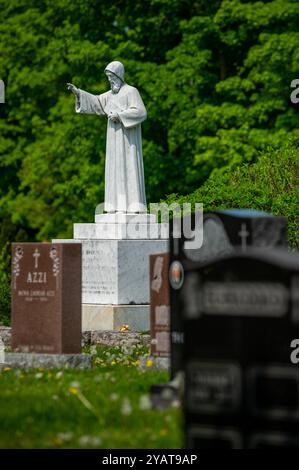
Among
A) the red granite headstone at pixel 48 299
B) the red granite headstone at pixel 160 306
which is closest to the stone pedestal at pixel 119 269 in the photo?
the red granite headstone at pixel 48 299

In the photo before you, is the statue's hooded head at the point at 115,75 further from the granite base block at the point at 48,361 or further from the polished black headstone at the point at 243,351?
the polished black headstone at the point at 243,351

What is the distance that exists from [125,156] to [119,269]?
5.85 ft

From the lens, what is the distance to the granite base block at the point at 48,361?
534 inches

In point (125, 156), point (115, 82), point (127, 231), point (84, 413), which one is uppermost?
point (115, 82)

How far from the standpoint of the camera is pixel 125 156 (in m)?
19.7

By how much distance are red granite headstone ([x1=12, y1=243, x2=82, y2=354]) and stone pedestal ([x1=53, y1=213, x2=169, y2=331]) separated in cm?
493

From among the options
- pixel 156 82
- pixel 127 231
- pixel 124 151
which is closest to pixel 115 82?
pixel 124 151

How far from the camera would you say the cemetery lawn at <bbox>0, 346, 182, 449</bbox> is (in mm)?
9023

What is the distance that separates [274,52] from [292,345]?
21.8 meters

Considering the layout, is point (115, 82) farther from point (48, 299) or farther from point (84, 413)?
point (84, 413)

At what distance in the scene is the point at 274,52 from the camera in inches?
1142

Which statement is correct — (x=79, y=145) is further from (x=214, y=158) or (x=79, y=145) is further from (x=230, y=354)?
(x=230, y=354)

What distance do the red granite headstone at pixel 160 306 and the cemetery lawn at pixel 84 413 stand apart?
67cm

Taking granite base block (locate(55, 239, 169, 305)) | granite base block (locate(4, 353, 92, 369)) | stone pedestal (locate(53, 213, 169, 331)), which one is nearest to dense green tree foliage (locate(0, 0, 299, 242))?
stone pedestal (locate(53, 213, 169, 331))
